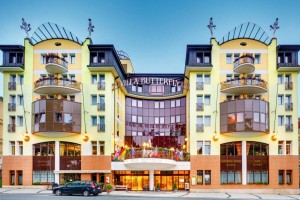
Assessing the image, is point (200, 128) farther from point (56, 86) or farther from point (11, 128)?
point (11, 128)

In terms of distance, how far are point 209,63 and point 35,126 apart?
74.7 ft

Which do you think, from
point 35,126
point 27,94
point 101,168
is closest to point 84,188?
point 101,168

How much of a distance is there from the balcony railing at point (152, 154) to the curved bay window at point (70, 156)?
4.41m

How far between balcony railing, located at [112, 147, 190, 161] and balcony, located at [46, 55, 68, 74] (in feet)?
40.7

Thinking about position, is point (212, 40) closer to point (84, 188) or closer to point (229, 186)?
point (229, 186)

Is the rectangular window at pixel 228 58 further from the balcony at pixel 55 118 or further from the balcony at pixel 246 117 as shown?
the balcony at pixel 55 118

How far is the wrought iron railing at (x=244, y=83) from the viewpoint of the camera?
150 ft

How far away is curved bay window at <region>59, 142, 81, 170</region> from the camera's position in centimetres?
4656

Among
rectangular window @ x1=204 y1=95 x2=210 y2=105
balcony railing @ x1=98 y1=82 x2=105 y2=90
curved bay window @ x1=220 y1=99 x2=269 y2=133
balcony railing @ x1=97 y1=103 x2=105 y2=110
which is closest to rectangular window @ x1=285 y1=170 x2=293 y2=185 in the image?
curved bay window @ x1=220 y1=99 x2=269 y2=133

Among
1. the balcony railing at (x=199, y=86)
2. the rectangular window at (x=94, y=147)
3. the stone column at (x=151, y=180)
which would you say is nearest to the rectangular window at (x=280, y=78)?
the balcony railing at (x=199, y=86)

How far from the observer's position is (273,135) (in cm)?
4631

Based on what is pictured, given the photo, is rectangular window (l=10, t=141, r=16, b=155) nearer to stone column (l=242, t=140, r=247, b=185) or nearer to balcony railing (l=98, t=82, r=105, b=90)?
balcony railing (l=98, t=82, r=105, b=90)

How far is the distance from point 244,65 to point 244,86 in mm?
2582

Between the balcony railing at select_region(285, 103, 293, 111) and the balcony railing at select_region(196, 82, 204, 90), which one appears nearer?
the balcony railing at select_region(285, 103, 293, 111)
